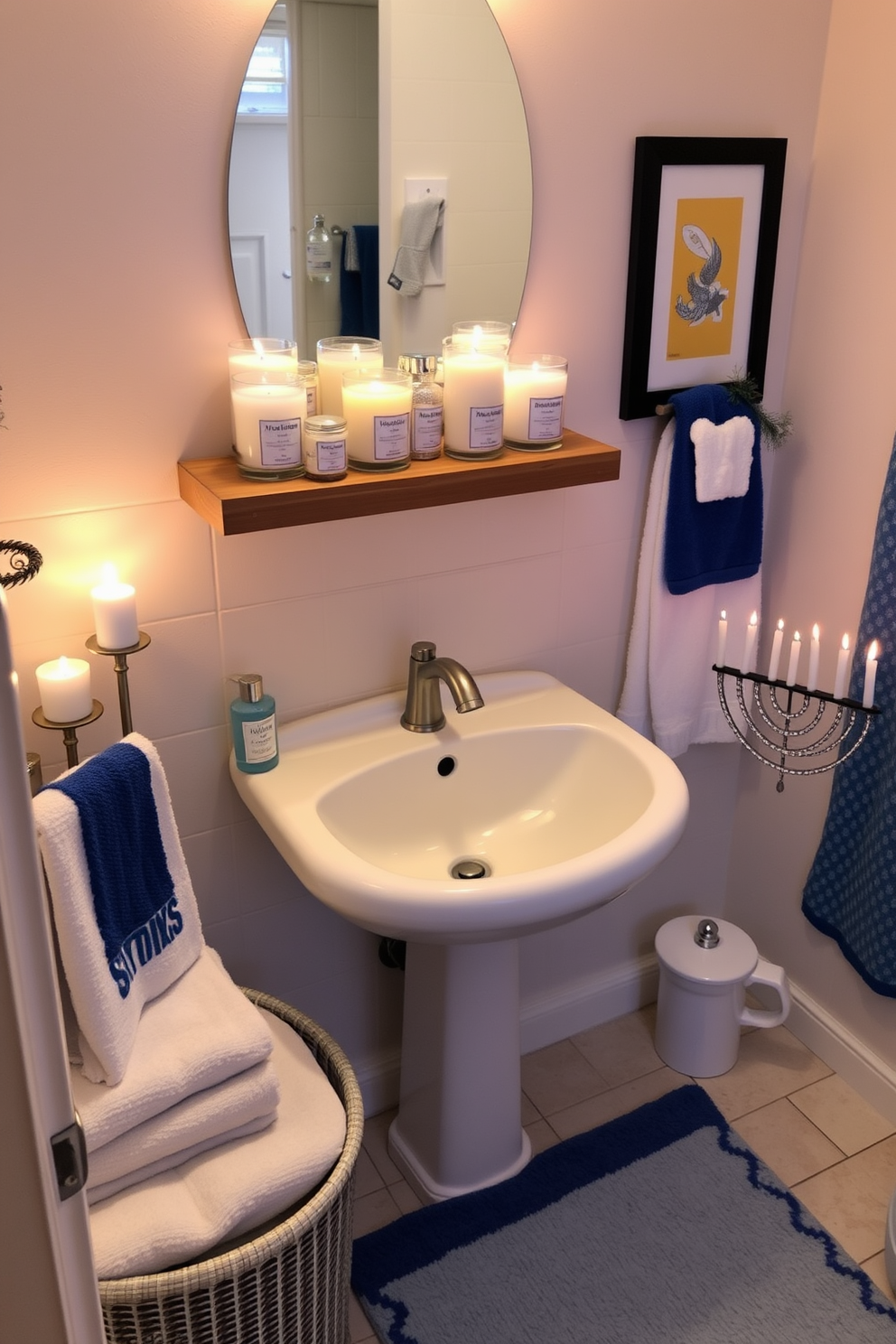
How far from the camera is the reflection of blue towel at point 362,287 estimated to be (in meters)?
1.55

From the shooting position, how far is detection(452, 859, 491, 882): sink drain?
1738 mm

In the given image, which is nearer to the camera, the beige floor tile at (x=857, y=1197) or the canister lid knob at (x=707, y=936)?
the beige floor tile at (x=857, y=1197)

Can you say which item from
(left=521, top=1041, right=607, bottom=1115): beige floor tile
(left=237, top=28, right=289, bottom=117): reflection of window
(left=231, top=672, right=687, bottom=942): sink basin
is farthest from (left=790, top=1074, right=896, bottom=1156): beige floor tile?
(left=237, top=28, right=289, bottom=117): reflection of window

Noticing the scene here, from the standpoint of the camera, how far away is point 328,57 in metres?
1.47

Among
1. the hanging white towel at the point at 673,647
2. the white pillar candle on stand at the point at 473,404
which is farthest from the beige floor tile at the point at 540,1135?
the white pillar candle on stand at the point at 473,404

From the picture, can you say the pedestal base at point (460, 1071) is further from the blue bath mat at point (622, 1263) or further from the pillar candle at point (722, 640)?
the pillar candle at point (722, 640)

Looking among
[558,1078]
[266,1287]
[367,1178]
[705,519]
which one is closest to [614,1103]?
[558,1078]

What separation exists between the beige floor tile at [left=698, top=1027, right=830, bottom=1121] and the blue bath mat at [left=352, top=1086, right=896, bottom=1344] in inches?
5.3

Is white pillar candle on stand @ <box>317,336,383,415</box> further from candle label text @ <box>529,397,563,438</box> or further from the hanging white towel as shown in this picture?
the hanging white towel

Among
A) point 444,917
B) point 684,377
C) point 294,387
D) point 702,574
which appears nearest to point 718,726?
point 702,574

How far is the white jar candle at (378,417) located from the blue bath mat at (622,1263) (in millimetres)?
1237

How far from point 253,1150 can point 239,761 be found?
52 cm

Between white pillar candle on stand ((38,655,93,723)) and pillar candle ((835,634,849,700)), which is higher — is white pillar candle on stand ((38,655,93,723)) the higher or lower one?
the higher one

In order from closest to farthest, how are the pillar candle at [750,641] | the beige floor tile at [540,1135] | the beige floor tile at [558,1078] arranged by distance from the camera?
1. the pillar candle at [750,641]
2. the beige floor tile at [540,1135]
3. the beige floor tile at [558,1078]
